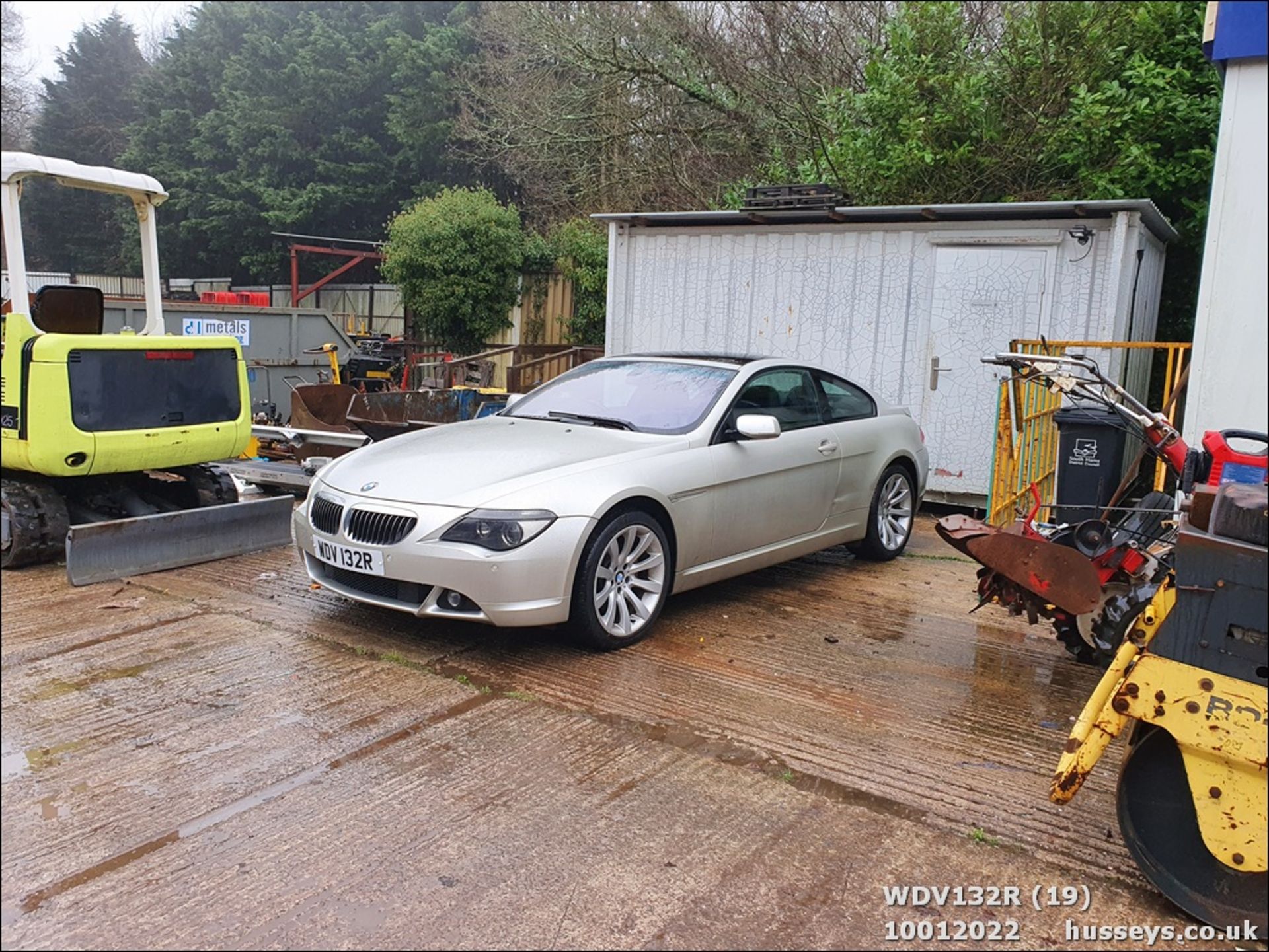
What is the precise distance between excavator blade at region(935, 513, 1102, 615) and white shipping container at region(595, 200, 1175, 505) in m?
4.46

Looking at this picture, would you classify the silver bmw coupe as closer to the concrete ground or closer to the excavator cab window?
the concrete ground

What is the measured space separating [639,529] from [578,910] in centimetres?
239

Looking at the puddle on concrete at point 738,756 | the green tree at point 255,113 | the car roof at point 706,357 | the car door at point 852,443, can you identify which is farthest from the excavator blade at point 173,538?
the car door at point 852,443

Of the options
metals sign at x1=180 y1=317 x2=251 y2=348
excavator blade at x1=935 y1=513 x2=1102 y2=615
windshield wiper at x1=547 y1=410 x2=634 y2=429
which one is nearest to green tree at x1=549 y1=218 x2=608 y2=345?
metals sign at x1=180 y1=317 x2=251 y2=348

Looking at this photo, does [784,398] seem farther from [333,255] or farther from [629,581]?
[333,255]

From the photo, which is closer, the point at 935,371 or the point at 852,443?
the point at 852,443

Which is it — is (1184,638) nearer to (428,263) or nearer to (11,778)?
(11,778)

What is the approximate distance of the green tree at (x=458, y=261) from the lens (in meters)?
18.7

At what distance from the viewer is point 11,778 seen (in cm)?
178

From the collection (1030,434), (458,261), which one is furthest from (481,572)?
(458,261)

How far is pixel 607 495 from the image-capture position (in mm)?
4742

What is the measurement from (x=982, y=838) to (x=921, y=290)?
6.50 meters

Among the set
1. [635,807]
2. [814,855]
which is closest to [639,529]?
[635,807]

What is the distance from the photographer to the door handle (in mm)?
8883
